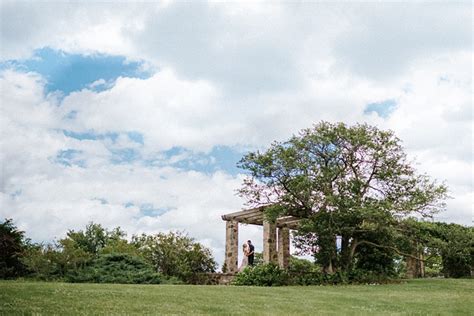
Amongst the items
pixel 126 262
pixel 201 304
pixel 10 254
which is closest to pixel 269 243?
pixel 126 262

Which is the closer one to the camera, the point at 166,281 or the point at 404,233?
the point at 166,281

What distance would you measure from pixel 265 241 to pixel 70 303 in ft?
61.4

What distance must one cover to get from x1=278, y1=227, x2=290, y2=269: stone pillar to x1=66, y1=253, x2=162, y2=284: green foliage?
423 inches

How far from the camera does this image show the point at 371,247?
29.1 m

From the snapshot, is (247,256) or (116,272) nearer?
(116,272)

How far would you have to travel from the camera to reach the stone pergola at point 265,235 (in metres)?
28.7

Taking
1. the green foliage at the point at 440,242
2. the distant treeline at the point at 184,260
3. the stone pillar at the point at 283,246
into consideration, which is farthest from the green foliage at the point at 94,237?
the green foliage at the point at 440,242

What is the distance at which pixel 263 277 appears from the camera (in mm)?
23906

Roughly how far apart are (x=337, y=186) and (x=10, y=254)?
15989mm

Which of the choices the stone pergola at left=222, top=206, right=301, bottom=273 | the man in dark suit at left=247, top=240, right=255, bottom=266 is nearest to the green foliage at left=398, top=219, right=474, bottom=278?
the stone pergola at left=222, top=206, right=301, bottom=273

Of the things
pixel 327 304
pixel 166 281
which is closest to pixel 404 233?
pixel 166 281

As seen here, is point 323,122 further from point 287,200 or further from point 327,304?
point 327,304

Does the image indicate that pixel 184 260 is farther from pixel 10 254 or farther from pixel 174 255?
pixel 10 254

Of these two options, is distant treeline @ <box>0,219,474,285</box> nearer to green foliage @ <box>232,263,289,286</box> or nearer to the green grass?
green foliage @ <box>232,263,289,286</box>
